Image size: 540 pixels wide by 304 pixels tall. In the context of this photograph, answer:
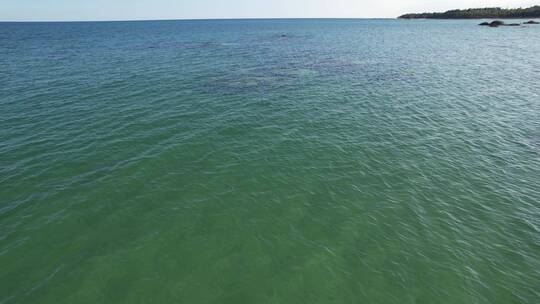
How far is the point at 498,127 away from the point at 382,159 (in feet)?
53.4

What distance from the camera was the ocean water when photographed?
13539 millimetres

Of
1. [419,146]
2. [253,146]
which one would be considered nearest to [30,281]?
[253,146]

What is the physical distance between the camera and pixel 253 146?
26484 mm

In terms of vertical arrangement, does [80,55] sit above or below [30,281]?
above

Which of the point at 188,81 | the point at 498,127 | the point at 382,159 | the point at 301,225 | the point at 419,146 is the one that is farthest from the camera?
the point at 188,81

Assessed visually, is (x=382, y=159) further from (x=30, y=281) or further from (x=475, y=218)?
(x=30, y=281)

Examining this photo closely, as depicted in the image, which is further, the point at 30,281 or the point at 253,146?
the point at 253,146

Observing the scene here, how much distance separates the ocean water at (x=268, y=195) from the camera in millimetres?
13539

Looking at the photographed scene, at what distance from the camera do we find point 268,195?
19828 millimetres

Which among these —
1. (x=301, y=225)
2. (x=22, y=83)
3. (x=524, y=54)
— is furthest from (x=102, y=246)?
(x=524, y=54)

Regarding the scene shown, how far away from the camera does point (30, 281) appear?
13328 millimetres

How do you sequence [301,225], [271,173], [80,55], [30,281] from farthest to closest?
[80,55] < [271,173] < [301,225] < [30,281]

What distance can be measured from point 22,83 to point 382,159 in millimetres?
52653

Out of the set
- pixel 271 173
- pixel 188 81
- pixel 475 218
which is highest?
pixel 188 81
